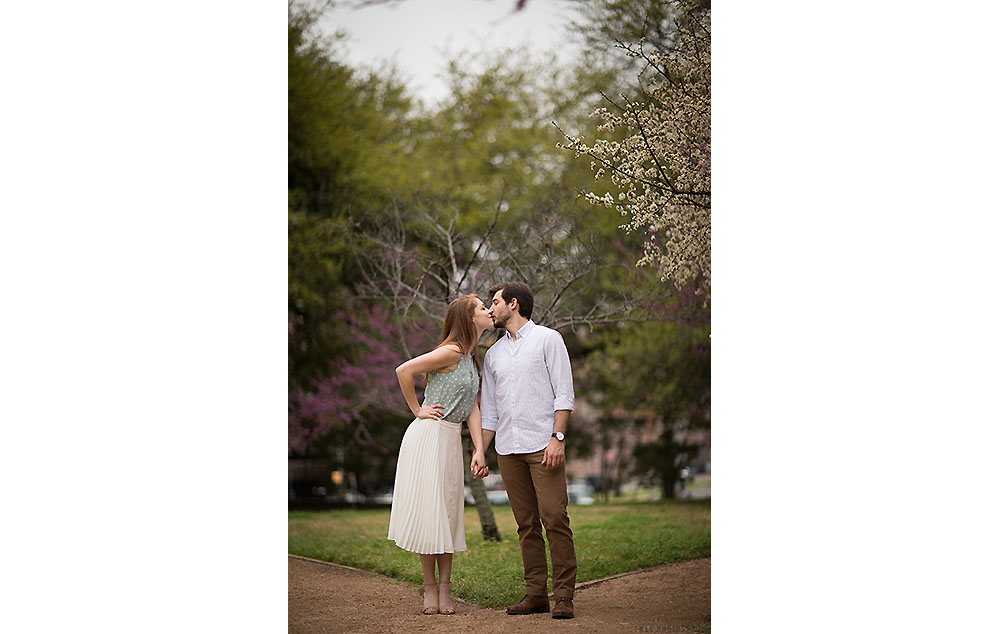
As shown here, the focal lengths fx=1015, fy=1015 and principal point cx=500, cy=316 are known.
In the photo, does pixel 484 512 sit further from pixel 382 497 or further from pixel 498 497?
pixel 382 497

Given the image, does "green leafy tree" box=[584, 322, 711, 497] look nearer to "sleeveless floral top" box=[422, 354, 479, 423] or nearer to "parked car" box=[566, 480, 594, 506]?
"parked car" box=[566, 480, 594, 506]

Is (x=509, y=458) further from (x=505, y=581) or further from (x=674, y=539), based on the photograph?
(x=674, y=539)

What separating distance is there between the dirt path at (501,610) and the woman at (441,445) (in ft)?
1.17

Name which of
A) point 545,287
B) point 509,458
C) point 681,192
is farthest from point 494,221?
point 509,458

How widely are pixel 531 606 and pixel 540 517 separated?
1.55 feet

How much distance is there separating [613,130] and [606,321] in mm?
1386

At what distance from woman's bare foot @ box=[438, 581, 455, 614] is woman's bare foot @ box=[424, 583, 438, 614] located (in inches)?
1.6

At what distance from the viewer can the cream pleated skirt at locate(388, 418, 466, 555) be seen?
521 centimetres

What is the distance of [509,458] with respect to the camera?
17.1 ft

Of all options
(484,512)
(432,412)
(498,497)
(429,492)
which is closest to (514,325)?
(432,412)

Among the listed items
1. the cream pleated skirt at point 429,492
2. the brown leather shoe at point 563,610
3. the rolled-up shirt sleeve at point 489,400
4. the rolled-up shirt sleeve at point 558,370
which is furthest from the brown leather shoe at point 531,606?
the rolled-up shirt sleeve at point 558,370

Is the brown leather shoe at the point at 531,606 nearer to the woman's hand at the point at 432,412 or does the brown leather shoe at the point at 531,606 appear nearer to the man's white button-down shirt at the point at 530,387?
the man's white button-down shirt at the point at 530,387

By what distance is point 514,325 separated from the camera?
208 inches

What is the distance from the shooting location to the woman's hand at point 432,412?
17.2 feet
